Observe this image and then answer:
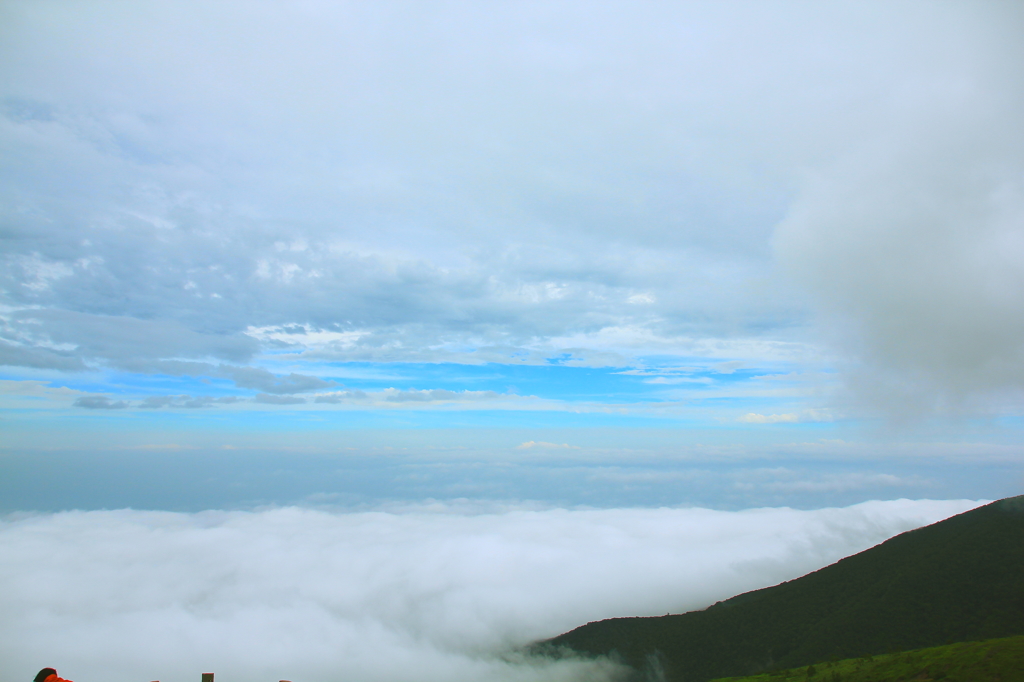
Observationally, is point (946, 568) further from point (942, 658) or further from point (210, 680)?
point (210, 680)

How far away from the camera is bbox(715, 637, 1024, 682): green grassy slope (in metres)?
76.6

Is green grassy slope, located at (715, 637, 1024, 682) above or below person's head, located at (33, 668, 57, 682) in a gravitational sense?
below

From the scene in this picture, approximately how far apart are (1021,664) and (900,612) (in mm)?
140634

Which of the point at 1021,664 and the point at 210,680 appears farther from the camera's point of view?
the point at 1021,664

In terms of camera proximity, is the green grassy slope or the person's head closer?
the person's head

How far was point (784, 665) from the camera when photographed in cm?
18275

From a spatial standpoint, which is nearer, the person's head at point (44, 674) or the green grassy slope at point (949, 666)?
the person's head at point (44, 674)

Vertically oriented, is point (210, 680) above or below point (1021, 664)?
above

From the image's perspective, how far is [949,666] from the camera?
280ft

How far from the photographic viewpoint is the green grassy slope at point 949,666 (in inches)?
3017

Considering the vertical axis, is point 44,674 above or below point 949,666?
above

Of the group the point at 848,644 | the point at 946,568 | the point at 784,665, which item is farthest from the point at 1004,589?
the point at 784,665

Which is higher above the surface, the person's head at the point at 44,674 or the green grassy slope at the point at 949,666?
the person's head at the point at 44,674

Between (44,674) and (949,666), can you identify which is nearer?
(44,674)
